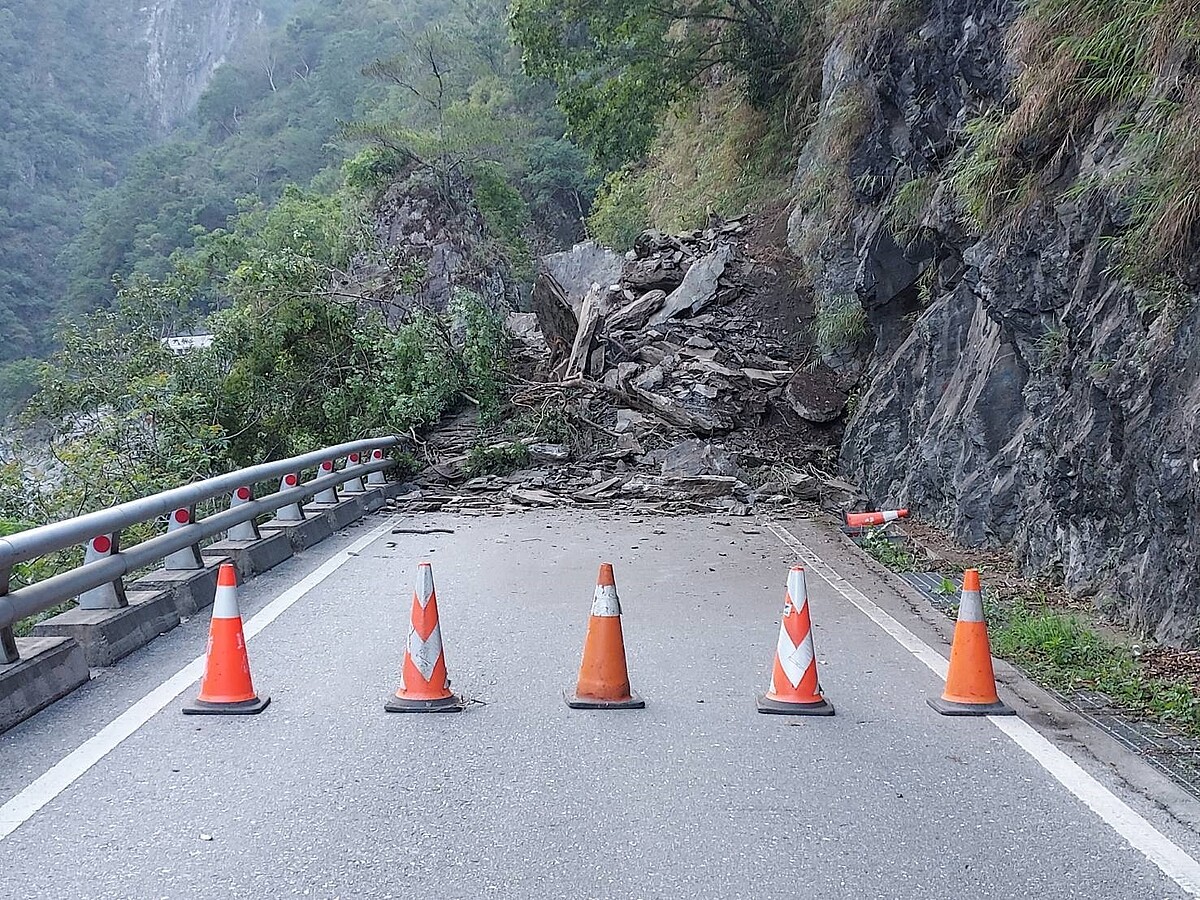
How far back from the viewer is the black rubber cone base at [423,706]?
5.61 m

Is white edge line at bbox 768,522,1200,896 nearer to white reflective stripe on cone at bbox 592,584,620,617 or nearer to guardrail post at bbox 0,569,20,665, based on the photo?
white reflective stripe on cone at bbox 592,584,620,617

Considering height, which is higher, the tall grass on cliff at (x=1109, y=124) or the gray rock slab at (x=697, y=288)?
the tall grass on cliff at (x=1109, y=124)

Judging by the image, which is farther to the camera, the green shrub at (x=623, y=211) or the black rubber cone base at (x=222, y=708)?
the green shrub at (x=623, y=211)

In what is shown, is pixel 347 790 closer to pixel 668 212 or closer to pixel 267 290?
pixel 267 290

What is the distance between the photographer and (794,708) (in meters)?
5.69

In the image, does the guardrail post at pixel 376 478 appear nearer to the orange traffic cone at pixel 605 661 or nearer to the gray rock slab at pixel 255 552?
the gray rock slab at pixel 255 552

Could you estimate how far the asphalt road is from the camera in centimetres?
377

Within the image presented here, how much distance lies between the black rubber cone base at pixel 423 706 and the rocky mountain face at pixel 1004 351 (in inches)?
166

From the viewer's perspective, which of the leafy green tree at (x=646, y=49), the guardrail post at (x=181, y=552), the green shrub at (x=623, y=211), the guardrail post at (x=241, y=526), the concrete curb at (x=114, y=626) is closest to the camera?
the concrete curb at (x=114, y=626)

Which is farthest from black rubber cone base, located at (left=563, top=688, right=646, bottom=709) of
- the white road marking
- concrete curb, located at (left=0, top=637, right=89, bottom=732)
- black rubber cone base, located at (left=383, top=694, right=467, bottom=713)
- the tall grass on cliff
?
the tall grass on cliff

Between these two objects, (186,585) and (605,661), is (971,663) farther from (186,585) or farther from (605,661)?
(186,585)

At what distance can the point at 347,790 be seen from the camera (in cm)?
455

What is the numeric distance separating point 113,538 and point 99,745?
7.03ft

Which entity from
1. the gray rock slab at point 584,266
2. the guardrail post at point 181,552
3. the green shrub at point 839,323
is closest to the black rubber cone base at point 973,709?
the guardrail post at point 181,552
